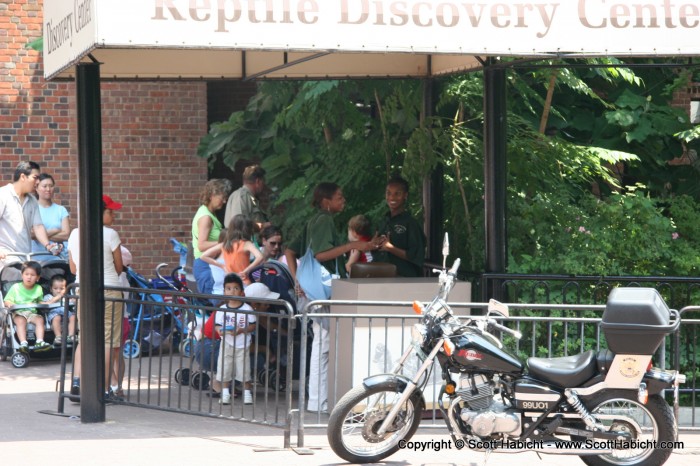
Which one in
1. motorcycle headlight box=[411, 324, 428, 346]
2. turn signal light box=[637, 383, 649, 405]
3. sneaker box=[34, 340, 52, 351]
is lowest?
sneaker box=[34, 340, 52, 351]

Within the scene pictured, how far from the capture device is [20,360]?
12320mm

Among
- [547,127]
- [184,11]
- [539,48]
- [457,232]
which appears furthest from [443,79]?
[184,11]

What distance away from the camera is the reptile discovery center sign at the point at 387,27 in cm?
738

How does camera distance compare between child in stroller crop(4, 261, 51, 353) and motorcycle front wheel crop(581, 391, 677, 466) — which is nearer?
motorcycle front wheel crop(581, 391, 677, 466)

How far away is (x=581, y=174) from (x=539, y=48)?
4.20 m

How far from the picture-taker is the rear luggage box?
695 cm

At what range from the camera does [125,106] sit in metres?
16.1

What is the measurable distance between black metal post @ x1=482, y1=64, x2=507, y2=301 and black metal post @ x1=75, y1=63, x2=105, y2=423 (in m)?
3.07

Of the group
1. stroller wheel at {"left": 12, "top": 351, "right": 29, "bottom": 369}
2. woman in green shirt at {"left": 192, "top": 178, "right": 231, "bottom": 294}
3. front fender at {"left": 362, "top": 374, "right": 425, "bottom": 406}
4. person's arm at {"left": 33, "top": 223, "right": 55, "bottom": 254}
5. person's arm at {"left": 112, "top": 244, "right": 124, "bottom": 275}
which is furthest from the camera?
person's arm at {"left": 33, "top": 223, "right": 55, "bottom": 254}

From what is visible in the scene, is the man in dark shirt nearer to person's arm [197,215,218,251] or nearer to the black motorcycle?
person's arm [197,215,218,251]

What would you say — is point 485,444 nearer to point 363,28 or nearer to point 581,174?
point 363,28

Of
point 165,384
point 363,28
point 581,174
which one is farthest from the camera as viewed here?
point 581,174

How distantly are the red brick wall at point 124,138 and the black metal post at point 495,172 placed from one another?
7.67 metres

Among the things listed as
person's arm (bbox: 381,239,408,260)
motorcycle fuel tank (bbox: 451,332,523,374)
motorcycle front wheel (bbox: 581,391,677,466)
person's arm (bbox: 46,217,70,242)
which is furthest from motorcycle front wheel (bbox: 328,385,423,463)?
person's arm (bbox: 46,217,70,242)
